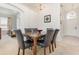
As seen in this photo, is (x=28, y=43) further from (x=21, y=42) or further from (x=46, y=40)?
(x=46, y=40)

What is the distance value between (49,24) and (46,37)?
0.23 metres

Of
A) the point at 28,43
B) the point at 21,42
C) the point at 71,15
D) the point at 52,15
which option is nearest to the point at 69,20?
the point at 71,15

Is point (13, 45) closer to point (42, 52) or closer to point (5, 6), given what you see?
point (42, 52)

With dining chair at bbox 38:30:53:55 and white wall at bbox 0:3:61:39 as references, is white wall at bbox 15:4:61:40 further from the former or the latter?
dining chair at bbox 38:30:53:55

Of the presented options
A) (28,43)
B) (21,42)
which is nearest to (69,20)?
(28,43)

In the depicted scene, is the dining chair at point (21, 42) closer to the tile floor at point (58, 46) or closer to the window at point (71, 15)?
the tile floor at point (58, 46)

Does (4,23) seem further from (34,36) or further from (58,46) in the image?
(58,46)

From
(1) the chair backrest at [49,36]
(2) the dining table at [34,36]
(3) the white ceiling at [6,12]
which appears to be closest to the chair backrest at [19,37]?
(2) the dining table at [34,36]

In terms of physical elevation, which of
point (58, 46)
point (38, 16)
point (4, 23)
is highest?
point (38, 16)

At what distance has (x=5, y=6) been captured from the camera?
2059 millimetres

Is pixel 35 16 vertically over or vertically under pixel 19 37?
over

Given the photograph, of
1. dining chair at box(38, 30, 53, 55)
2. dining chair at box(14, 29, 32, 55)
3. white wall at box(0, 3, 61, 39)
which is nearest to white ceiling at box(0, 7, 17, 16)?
white wall at box(0, 3, 61, 39)
